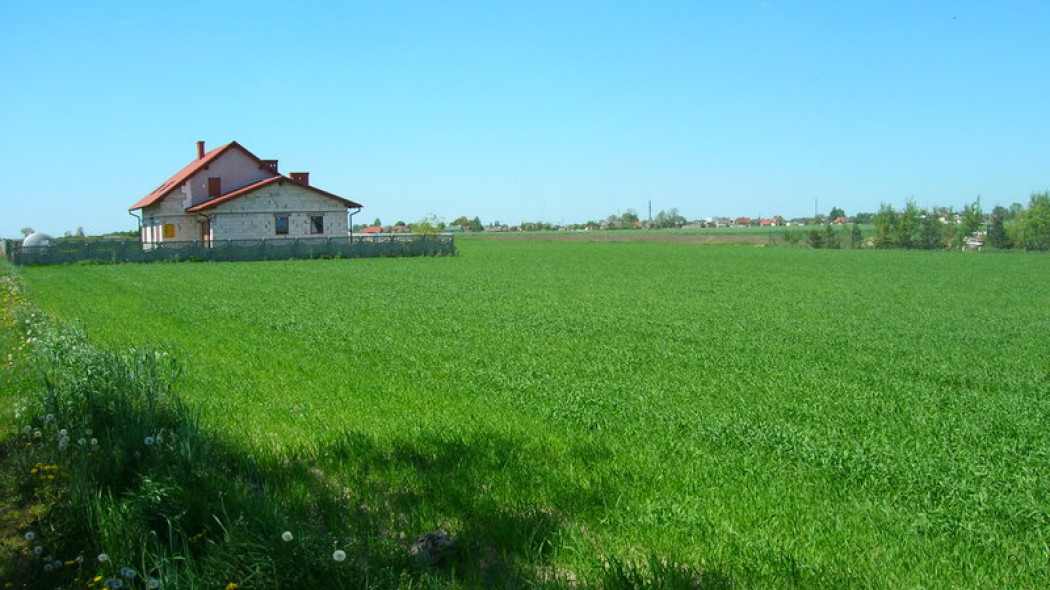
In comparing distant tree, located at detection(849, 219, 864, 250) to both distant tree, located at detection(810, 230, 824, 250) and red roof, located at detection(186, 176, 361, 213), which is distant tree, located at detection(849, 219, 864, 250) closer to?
distant tree, located at detection(810, 230, 824, 250)

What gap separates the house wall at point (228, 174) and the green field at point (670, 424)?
33472 millimetres

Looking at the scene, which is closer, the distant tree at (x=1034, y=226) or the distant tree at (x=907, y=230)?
the distant tree at (x=1034, y=226)

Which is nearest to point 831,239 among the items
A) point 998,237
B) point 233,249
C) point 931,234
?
point 931,234

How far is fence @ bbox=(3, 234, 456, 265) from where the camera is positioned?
3819cm

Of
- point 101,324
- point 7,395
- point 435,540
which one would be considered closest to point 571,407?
point 435,540

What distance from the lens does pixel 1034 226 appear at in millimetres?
60219

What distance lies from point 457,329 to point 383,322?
1.93 meters

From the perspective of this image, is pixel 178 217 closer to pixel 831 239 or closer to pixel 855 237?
pixel 831 239

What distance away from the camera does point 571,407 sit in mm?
7852

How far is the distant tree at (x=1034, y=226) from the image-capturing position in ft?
188

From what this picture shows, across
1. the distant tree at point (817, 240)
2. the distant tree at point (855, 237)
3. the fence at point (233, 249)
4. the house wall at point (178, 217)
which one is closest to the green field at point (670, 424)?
the fence at point (233, 249)

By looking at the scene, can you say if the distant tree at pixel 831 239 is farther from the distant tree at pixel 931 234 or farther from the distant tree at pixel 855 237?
the distant tree at pixel 931 234

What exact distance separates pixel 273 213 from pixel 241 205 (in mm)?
1886

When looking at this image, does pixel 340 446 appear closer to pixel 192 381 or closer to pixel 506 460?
pixel 506 460
